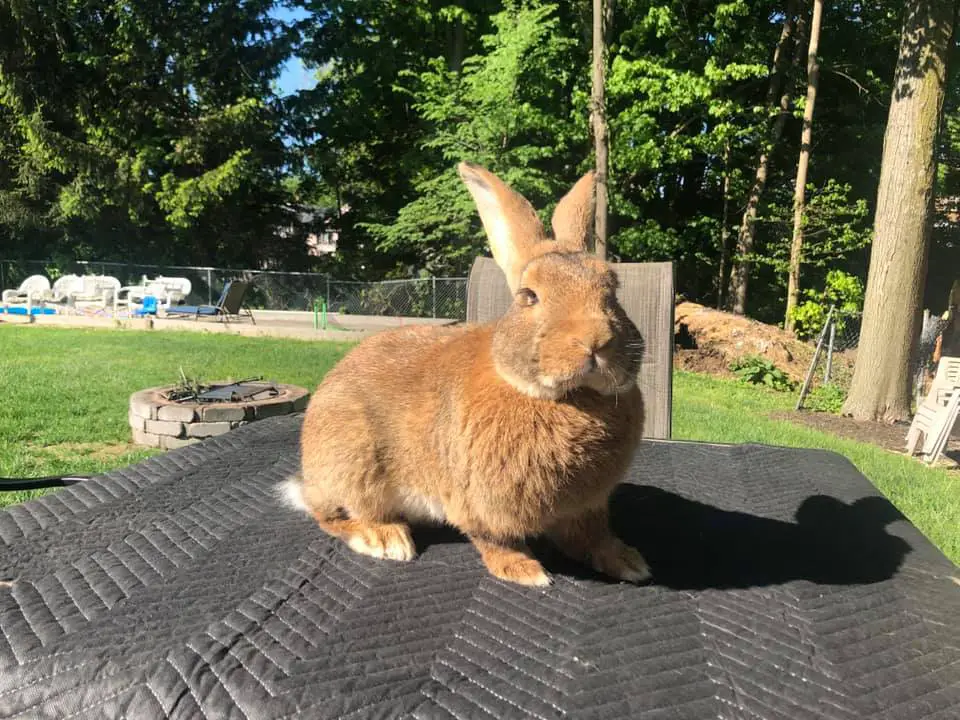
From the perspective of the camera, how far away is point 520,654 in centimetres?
117

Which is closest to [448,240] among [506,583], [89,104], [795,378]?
[795,378]

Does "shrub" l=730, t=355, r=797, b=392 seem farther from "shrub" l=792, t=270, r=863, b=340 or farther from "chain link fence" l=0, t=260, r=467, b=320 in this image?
"chain link fence" l=0, t=260, r=467, b=320

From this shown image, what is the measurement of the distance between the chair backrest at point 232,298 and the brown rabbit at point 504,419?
11.5 m

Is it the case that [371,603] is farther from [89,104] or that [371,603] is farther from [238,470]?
[89,104]

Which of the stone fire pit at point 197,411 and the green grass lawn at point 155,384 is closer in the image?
the green grass lawn at point 155,384

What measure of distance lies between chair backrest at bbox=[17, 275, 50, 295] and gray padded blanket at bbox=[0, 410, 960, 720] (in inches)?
553

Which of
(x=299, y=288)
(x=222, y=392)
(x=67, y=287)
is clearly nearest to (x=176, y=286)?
(x=67, y=287)

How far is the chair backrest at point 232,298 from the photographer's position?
12.2 m

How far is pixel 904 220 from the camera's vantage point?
20.0 ft

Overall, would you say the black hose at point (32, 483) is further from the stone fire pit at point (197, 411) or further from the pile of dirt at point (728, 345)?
the pile of dirt at point (728, 345)

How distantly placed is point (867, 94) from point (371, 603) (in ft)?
46.7

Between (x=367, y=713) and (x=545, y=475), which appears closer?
(x=367, y=713)

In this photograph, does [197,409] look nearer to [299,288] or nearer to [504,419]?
[504,419]

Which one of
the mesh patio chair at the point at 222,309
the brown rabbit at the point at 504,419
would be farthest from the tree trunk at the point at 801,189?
the brown rabbit at the point at 504,419
